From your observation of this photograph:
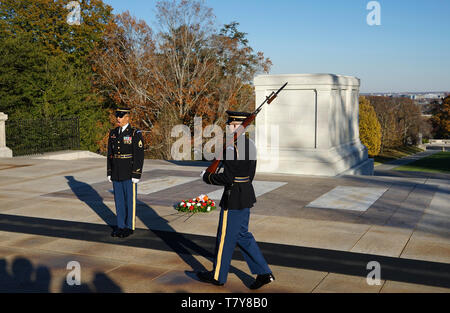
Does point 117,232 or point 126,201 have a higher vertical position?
point 126,201

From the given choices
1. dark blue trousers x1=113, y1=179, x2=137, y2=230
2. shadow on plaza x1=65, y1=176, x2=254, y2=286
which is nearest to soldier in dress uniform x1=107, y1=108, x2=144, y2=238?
dark blue trousers x1=113, y1=179, x2=137, y2=230

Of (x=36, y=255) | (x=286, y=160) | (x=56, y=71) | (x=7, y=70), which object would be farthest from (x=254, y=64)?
(x=36, y=255)

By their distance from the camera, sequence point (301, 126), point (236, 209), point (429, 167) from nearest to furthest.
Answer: point (236, 209), point (301, 126), point (429, 167)

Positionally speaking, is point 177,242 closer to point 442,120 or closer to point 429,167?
point 429,167

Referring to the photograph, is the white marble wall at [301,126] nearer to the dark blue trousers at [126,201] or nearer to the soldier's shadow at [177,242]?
the soldier's shadow at [177,242]

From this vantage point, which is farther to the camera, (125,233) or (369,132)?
(369,132)

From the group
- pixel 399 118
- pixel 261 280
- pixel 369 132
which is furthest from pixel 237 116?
pixel 399 118

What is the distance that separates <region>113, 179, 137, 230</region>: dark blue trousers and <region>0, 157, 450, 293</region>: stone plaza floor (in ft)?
0.78

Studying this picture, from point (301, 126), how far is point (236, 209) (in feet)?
27.4

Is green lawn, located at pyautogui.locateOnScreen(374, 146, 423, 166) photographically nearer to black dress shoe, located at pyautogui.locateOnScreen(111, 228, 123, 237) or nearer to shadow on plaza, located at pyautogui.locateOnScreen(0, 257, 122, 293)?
black dress shoe, located at pyautogui.locateOnScreen(111, 228, 123, 237)

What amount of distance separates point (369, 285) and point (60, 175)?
9497mm

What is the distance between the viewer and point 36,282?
4.76 meters

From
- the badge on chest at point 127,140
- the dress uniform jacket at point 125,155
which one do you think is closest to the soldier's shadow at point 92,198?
the dress uniform jacket at point 125,155
